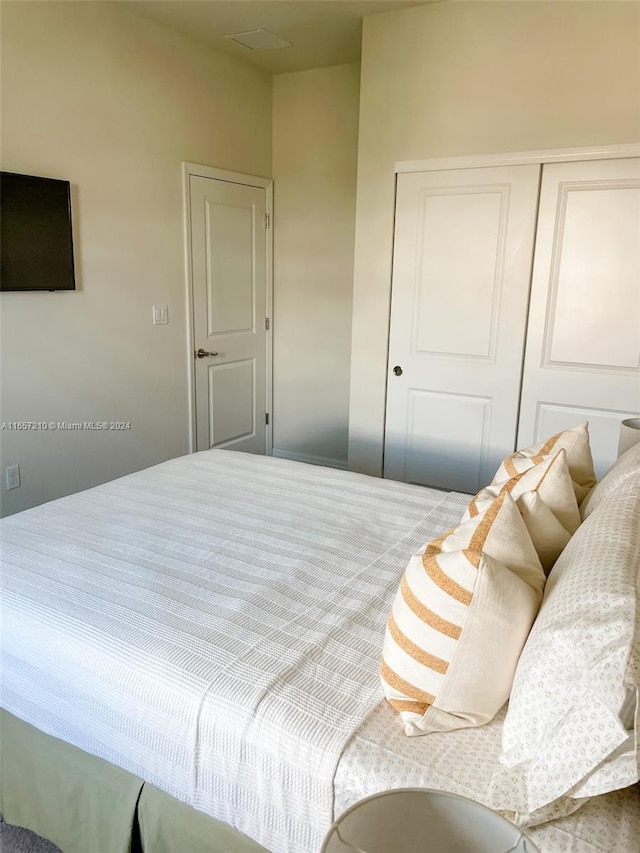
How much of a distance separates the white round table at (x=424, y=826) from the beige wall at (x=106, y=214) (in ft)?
9.53

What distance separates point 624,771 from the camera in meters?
0.94

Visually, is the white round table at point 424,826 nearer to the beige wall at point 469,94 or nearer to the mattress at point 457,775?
the mattress at point 457,775

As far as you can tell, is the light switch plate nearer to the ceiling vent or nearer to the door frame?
the door frame

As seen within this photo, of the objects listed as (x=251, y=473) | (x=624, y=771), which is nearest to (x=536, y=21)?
(x=251, y=473)

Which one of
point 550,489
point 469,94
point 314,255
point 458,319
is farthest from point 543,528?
point 314,255

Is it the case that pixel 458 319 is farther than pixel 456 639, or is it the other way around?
pixel 458 319

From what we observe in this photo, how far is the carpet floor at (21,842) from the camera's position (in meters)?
1.64

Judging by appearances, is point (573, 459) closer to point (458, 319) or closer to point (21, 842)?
point (458, 319)

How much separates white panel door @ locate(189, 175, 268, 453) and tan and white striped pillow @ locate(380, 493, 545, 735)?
3.23 meters

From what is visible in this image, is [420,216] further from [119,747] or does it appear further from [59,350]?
[119,747]

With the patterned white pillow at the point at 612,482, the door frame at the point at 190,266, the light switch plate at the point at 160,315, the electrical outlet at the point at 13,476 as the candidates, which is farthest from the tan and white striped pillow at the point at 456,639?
the door frame at the point at 190,266

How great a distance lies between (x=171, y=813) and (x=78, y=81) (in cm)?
331

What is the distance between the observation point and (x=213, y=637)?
1444 millimetres

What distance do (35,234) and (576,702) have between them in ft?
10.0
